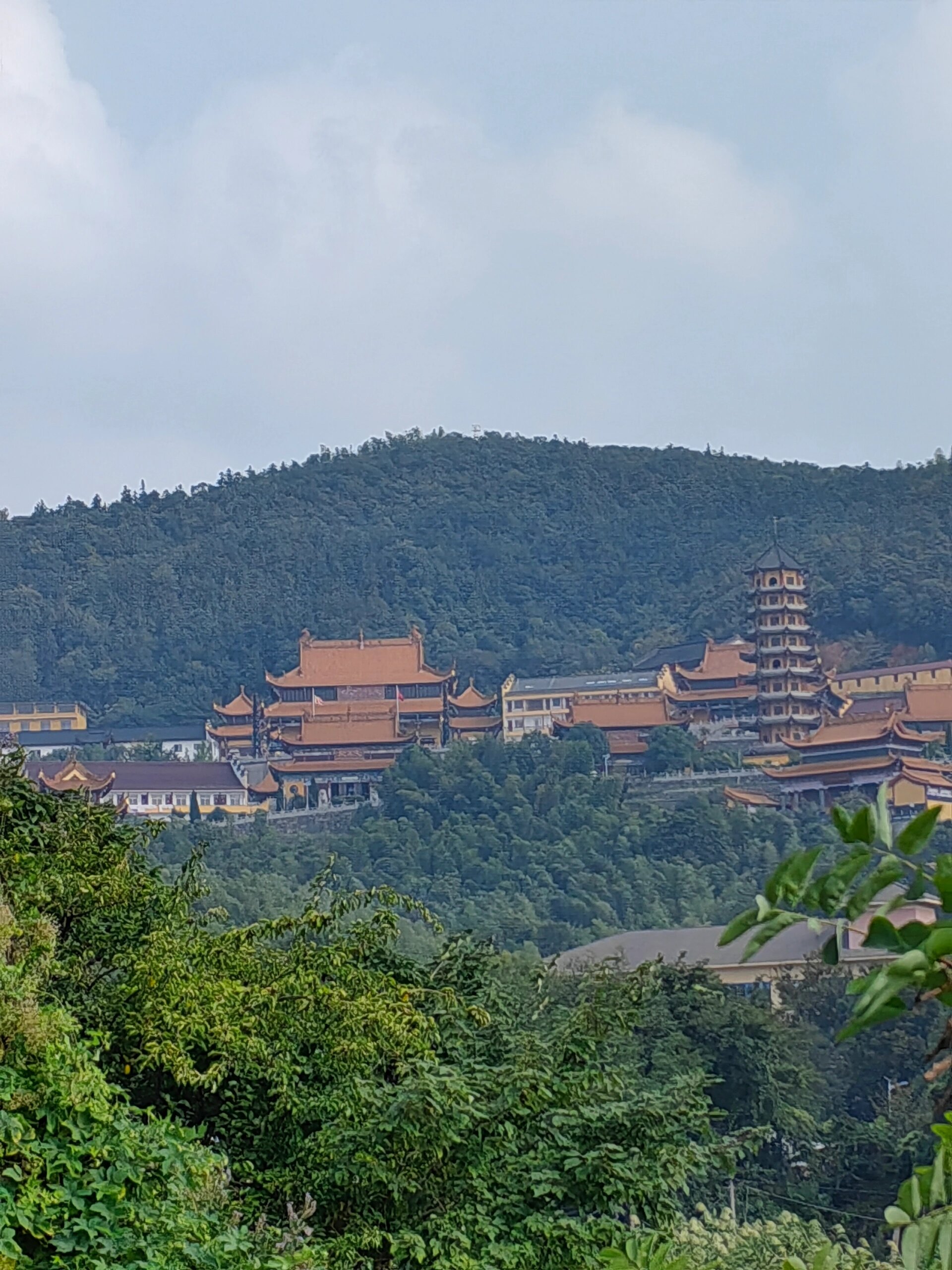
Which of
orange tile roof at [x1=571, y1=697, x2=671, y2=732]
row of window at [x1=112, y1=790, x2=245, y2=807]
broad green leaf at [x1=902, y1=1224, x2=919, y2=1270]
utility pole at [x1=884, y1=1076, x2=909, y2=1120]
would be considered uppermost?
broad green leaf at [x1=902, y1=1224, x2=919, y2=1270]

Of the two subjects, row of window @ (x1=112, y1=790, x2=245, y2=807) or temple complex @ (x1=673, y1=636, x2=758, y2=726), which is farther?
temple complex @ (x1=673, y1=636, x2=758, y2=726)

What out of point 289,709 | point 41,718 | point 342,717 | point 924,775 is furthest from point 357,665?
point 924,775

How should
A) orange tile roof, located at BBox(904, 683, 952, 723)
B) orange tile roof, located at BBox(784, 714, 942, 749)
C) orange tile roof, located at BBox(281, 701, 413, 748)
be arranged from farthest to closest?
orange tile roof, located at BBox(281, 701, 413, 748) → orange tile roof, located at BBox(904, 683, 952, 723) → orange tile roof, located at BBox(784, 714, 942, 749)

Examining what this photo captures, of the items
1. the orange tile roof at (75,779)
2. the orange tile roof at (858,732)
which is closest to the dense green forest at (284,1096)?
the orange tile roof at (75,779)

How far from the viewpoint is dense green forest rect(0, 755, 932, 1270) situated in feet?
17.4

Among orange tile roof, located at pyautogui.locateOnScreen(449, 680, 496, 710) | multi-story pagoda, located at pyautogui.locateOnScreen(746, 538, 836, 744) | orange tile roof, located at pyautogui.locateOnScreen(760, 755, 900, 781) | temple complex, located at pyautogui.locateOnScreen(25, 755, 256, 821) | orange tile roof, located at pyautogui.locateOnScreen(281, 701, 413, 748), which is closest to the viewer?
orange tile roof, located at pyautogui.locateOnScreen(760, 755, 900, 781)

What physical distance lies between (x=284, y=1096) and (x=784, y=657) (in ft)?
177

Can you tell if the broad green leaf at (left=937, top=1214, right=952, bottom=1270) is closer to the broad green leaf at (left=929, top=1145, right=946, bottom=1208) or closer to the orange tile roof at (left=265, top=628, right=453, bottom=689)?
the broad green leaf at (left=929, top=1145, right=946, bottom=1208)

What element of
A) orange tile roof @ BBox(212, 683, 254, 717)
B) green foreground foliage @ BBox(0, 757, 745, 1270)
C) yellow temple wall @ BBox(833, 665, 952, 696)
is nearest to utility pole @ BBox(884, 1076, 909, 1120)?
green foreground foliage @ BBox(0, 757, 745, 1270)

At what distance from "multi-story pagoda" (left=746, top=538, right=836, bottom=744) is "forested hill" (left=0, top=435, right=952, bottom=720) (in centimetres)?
1491

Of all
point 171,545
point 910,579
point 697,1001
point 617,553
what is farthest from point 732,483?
point 697,1001

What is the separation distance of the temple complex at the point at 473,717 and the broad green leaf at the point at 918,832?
6241 cm

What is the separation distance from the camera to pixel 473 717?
6500 centimetres

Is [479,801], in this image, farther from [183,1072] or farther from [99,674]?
[183,1072]
